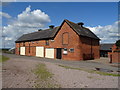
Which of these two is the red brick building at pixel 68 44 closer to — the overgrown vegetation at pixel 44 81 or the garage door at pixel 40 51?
the garage door at pixel 40 51

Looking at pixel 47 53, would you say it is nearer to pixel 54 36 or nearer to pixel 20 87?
pixel 54 36

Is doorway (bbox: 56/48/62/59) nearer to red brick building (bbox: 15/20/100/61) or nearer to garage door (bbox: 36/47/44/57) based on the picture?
red brick building (bbox: 15/20/100/61)

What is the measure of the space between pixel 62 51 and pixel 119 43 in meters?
12.7

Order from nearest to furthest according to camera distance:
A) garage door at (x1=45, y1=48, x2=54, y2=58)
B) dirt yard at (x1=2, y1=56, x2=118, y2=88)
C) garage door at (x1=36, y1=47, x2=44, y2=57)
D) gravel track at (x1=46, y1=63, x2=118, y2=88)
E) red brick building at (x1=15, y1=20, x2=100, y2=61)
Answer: dirt yard at (x1=2, y1=56, x2=118, y2=88)
gravel track at (x1=46, y1=63, x2=118, y2=88)
red brick building at (x1=15, y1=20, x2=100, y2=61)
garage door at (x1=45, y1=48, x2=54, y2=58)
garage door at (x1=36, y1=47, x2=44, y2=57)

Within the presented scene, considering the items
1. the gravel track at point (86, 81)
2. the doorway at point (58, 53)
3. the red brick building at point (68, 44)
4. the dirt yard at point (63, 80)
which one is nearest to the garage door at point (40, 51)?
the red brick building at point (68, 44)

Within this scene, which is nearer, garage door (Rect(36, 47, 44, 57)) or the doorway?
the doorway

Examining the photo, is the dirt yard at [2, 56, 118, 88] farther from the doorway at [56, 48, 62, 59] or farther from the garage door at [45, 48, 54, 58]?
the garage door at [45, 48, 54, 58]

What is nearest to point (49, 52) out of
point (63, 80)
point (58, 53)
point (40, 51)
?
point (58, 53)

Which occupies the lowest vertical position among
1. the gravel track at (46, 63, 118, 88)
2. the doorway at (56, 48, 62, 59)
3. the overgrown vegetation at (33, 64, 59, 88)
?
the gravel track at (46, 63, 118, 88)

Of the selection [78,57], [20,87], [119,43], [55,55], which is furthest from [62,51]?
[20,87]

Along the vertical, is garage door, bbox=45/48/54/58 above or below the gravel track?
above

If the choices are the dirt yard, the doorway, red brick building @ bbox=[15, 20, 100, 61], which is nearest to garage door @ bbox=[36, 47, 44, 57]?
red brick building @ bbox=[15, 20, 100, 61]

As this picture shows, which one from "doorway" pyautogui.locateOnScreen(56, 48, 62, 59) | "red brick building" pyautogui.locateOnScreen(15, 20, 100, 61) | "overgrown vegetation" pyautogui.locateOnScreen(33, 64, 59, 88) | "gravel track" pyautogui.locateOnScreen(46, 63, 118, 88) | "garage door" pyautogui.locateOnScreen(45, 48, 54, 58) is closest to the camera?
"overgrown vegetation" pyautogui.locateOnScreen(33, 64, 59, 88)

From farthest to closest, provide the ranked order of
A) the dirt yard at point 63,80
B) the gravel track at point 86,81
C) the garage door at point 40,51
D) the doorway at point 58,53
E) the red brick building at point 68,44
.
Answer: the garage door at point 40,51
the doorway at point 58,53
the red brick building at point 68,44
the gravel track at point 86,81
the dirt yard at point 63,80
